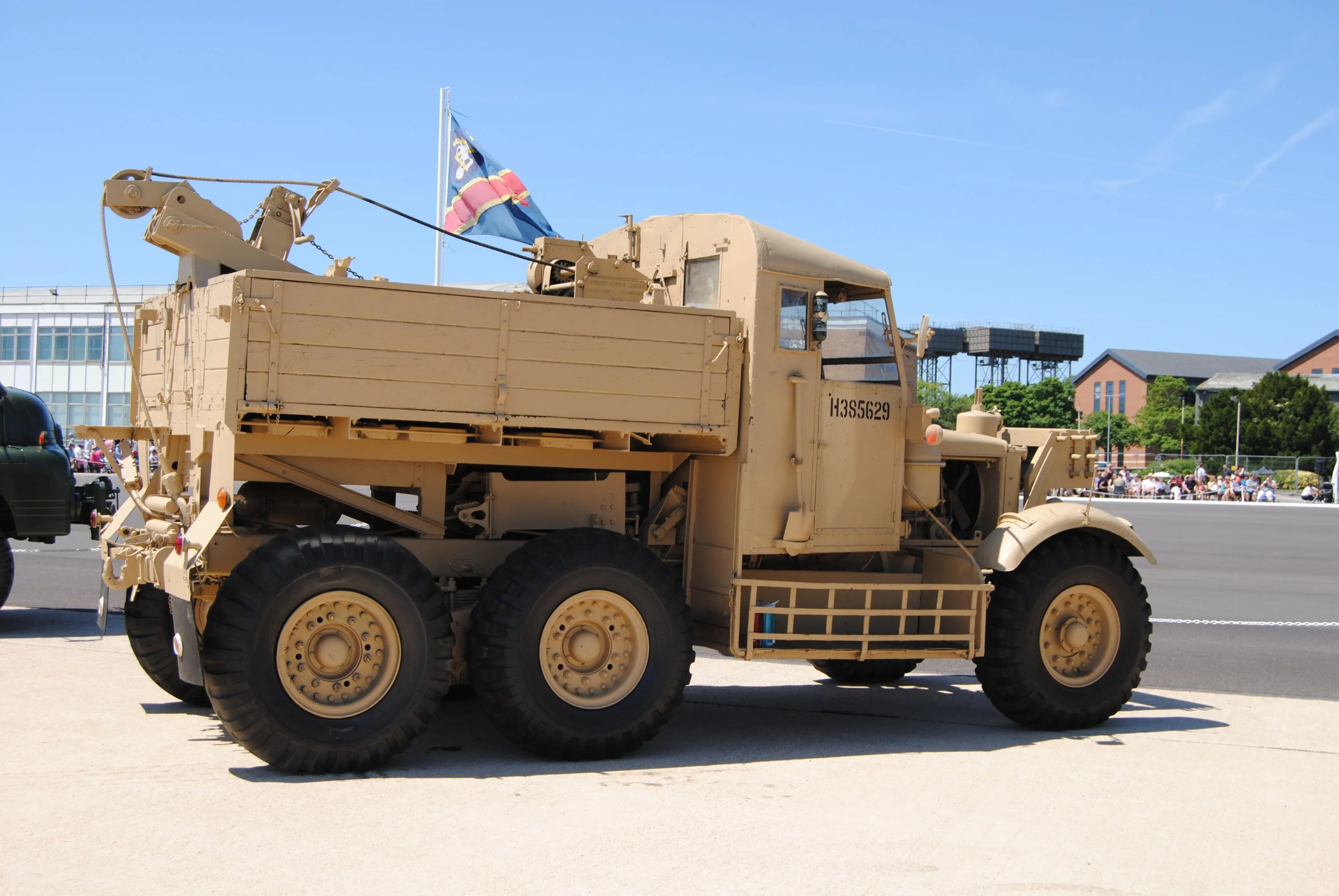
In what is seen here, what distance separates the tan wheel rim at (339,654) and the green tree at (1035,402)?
9665cm

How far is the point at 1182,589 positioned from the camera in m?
17.8

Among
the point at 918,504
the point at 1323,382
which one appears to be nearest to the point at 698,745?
the point at 918,504

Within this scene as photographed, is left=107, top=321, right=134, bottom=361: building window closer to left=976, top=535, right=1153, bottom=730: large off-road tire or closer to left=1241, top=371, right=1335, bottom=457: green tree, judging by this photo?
left=1241, top=371, right=1335, bottom=457: green tree

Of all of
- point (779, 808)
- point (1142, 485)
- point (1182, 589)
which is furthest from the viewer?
point (1142, 485)

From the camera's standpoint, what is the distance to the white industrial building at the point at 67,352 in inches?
2724

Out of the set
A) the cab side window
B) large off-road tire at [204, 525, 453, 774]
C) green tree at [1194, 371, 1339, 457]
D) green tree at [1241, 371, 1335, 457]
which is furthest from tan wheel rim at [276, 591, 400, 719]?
green tree at [1241, 371, 1335, 457]

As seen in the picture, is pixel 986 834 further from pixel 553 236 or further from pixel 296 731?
pixel 553 236

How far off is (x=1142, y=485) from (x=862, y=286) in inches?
1894

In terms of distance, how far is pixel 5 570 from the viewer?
37.8ft

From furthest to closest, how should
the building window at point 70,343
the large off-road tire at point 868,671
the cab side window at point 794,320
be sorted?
the building window at point 70,343
the large off-road tire at point 868,671
the cab side window at point 794,320

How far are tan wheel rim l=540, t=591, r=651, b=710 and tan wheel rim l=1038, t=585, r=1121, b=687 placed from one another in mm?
2870

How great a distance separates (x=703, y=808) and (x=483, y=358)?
8.50 feet

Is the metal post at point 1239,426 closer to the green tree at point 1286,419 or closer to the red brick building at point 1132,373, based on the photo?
the green tree at point 1286,419

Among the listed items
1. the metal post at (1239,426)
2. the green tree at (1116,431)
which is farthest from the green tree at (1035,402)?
the metal post at (1239,426)
